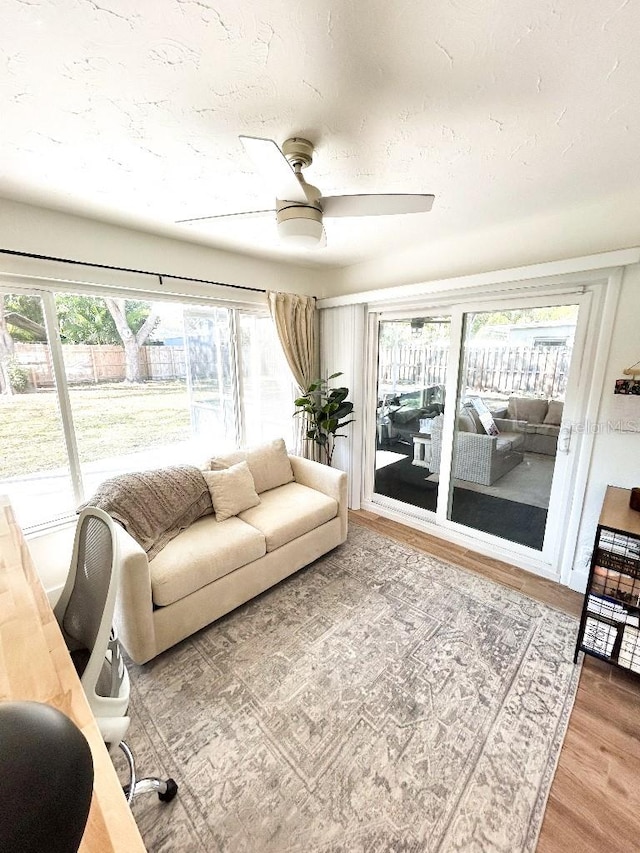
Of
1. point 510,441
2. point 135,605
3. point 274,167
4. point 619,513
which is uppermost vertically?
point 274,167

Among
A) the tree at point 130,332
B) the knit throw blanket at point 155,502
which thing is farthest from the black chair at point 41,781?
the tree at point 130,332

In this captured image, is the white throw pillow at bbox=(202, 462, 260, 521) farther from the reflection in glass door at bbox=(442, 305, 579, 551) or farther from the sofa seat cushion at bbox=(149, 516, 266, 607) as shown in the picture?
the reflection in glass door at bbox=(442, 305, 579, 551)

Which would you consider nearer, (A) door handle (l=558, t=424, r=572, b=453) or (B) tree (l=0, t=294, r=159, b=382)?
(B) tree (l=0, t=294, r=159, b=382)

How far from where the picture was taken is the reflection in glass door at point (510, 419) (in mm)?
2348

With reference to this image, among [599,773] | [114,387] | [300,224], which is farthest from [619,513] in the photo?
[114,387]

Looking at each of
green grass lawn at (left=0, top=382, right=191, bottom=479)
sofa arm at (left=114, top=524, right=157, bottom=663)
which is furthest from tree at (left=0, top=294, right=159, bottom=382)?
sofa arm at (left=114, top=524, right=157, bottom=663)

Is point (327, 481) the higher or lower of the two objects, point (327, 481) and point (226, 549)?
the higher

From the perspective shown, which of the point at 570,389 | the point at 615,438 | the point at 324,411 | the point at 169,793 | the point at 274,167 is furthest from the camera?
the point at 324,411

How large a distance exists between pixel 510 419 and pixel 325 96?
7.63ft

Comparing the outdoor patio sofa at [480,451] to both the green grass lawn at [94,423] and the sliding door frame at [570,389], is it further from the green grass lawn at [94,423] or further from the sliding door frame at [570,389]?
the green grass lawn at [94,423]

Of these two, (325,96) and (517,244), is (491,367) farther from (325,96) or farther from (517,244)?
(325,96)

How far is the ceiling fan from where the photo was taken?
123 cm

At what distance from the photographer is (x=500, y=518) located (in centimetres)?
289

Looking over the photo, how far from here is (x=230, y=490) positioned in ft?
8.03
